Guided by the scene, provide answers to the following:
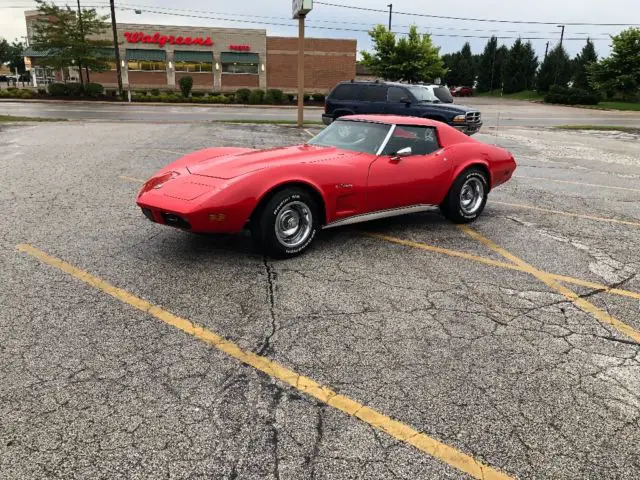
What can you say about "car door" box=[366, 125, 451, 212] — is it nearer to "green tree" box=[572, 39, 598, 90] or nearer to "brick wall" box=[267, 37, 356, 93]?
"brick wall" box=[267, 37, 356, 93]

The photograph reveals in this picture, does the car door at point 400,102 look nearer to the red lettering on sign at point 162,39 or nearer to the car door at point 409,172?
the car door at point 409,172

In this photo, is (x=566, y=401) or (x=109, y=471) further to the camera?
(x=566, y=401)

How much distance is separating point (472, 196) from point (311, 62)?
5083 centimetres

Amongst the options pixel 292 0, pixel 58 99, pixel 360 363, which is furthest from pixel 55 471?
pixel 58 99

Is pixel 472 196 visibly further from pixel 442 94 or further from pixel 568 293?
pixel 442 94

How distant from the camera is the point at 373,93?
16.5 metres

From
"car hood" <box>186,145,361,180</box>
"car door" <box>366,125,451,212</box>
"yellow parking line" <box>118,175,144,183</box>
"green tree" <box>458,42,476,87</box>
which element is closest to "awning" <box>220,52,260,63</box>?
"green tree" <box>458,42,476,87</box>

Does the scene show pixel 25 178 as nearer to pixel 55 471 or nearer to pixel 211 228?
pixel 211 228

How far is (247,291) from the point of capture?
14.1 ft

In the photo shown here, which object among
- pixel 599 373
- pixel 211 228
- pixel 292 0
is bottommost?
pixel 599 373

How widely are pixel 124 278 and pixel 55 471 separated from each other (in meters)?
2.38

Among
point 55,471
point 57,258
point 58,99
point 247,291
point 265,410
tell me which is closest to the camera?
point 55,471

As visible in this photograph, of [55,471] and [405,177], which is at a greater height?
[405,177]

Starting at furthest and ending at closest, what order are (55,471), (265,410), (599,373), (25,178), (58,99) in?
(58,99)
(25,178)
(599,373)
(265,410)
(55,471)
